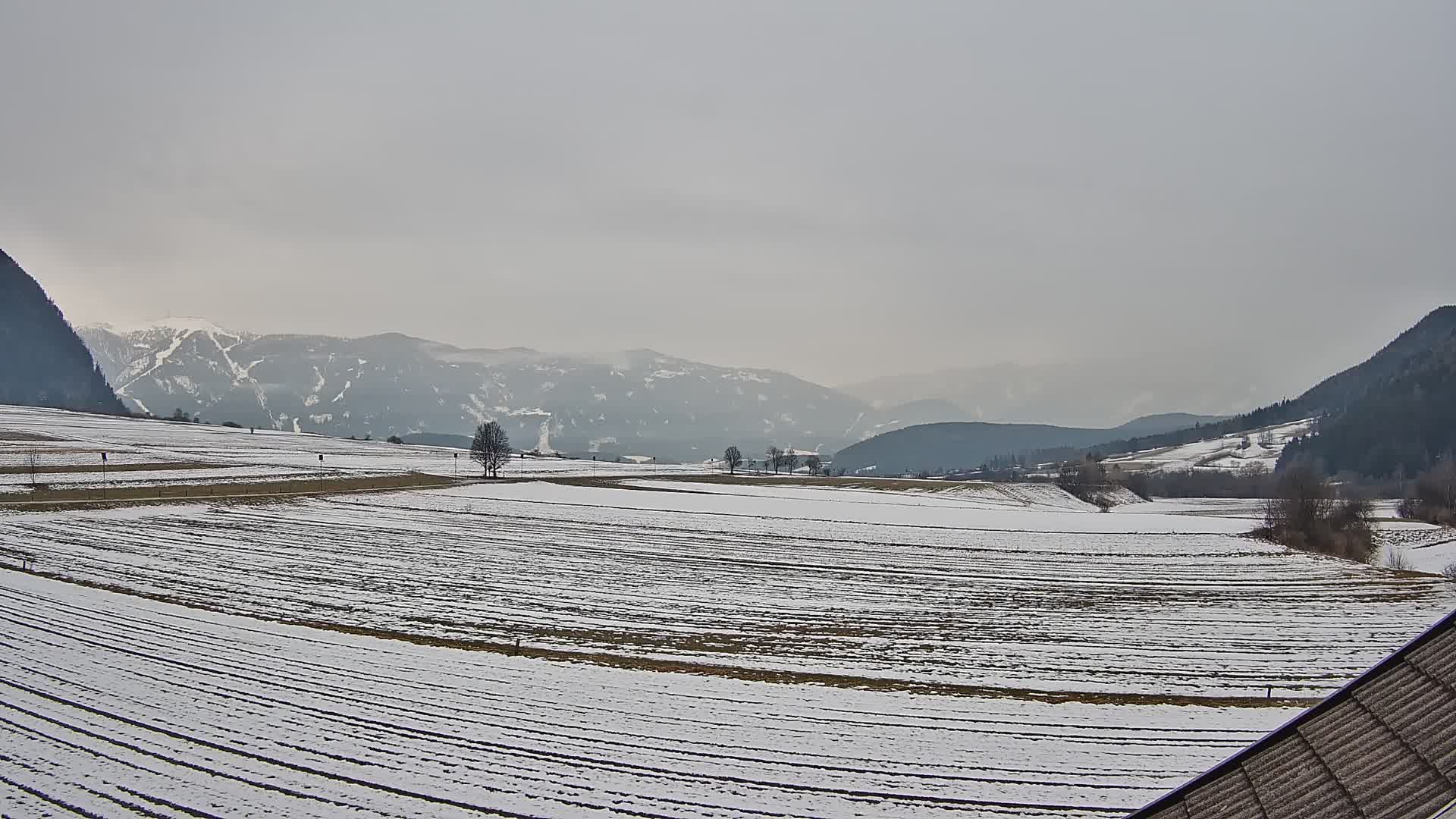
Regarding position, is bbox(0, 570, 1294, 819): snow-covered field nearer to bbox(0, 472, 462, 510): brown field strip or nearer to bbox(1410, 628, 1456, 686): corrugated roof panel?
bbox(1410, 628, 1456, 686): corrugated roof panel

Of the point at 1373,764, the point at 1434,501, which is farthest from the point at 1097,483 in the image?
the point at 1373,764

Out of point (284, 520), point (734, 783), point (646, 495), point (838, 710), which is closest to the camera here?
point (734, 783)

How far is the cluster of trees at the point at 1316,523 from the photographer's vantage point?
2383 inches

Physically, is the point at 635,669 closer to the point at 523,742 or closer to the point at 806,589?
the point at 523,742

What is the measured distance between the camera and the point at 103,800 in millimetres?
13820

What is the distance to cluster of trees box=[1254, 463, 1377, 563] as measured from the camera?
199 ft

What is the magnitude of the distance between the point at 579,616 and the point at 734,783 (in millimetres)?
15769

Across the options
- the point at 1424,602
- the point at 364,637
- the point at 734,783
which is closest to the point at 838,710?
the point at 734,783

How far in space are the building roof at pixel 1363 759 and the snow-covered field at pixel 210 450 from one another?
103834 millimetres

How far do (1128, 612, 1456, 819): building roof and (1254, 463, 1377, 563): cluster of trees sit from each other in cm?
6137

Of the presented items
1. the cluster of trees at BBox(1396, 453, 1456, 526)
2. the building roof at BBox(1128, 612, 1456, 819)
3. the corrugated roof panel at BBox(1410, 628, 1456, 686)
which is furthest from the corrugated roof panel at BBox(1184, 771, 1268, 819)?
the cluster of trees at BBox(1396, 453, 1456, 526)

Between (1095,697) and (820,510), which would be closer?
(1095,697)

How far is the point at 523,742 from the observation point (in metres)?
17.0

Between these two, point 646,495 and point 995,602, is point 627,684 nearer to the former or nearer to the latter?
point 995,602
